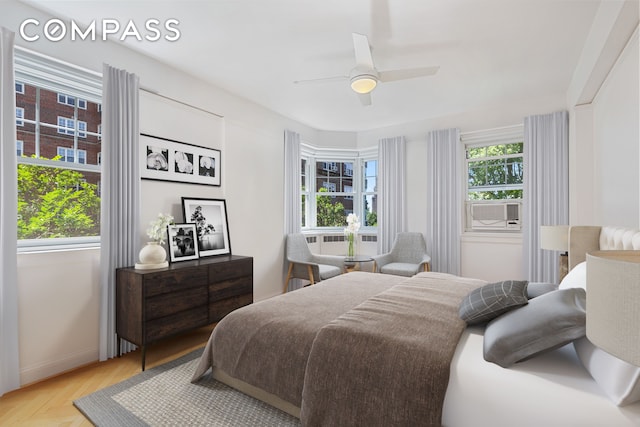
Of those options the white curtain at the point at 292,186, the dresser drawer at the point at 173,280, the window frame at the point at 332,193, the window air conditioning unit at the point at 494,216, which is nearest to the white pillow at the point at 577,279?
the window air conditioning unit at the point at 494,216

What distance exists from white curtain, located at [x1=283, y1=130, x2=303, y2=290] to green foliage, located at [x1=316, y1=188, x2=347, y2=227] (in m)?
0.79

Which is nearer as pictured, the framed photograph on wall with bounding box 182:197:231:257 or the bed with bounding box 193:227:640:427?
the bed with bounding box 193:227:640:427

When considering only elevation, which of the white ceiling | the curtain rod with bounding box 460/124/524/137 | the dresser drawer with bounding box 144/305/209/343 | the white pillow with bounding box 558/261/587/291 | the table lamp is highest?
the white ceiling

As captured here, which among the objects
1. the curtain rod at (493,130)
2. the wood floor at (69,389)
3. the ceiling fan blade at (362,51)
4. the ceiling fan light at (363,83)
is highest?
the ceiling fan blade at (362,51)

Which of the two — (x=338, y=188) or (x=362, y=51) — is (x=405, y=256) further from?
(x=362, y=51)

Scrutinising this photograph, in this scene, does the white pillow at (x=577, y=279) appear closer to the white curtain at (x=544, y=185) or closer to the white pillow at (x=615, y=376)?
the white pillow at (x=615, y=376)

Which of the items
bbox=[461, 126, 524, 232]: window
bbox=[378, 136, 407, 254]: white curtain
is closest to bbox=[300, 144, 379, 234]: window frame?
bbox=[378, 136, 407, 254]: white curtain

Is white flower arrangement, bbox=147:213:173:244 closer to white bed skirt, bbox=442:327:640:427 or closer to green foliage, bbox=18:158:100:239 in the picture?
green foliage, bbox=18:158:100:239

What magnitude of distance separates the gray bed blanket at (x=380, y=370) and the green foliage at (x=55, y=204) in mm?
2346

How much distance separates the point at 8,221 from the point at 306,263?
2973mm

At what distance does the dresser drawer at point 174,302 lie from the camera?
2445mm

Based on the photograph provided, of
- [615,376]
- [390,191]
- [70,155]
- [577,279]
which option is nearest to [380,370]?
[615,376]

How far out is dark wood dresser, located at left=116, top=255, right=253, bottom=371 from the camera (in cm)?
243

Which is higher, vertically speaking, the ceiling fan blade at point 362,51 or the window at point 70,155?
the ceiling fan blade at point 362,51
